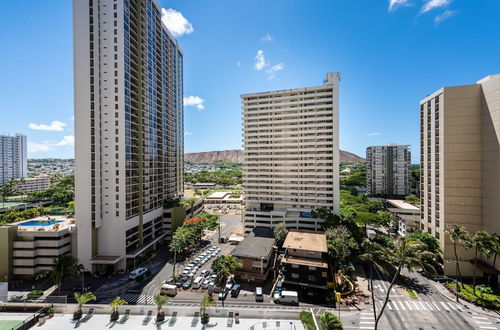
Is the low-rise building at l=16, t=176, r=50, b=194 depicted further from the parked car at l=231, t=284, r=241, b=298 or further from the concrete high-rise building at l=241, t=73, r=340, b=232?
the parked car at l=231, t=284, r=241, b=298

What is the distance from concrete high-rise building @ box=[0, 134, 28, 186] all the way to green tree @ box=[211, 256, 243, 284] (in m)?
223

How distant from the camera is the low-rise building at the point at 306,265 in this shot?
143 ft

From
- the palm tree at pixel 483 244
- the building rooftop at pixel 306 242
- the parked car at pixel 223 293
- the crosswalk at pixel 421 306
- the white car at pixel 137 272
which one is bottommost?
the crosswalk at pixel 421 306

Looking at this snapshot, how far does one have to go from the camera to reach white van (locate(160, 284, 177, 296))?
143 feet

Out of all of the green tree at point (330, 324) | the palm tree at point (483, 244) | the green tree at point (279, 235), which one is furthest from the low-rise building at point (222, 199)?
the green tree at point (330, 324)

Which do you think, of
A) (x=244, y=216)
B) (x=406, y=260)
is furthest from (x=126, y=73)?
(x=406, y=260)

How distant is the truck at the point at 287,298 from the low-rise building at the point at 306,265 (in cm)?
312

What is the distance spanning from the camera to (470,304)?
39.9 meters

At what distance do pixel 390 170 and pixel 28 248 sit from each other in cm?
16268

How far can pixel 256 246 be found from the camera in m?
54.0

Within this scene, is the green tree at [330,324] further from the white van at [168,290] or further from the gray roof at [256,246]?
the white van at [168,290]

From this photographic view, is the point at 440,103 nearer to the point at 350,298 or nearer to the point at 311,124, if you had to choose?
the point at 311,124

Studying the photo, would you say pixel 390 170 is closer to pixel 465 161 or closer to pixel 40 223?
pixel 465 161

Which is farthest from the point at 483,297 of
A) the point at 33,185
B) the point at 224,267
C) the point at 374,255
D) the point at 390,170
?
the point at 33,185
